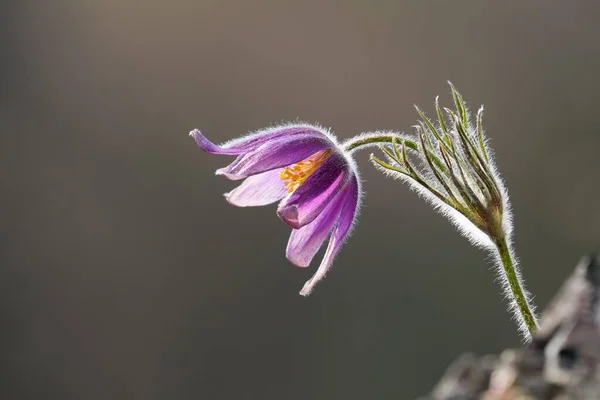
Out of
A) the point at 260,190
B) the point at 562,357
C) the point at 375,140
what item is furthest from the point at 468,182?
the point at 260,190

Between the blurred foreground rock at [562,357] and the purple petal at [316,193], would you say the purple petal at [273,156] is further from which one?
the blurred foreground rock at [562,357]

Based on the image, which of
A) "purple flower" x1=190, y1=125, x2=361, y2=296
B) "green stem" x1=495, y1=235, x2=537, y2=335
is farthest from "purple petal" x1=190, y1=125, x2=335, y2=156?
"green stem" x1=495, y1=235, x2=537, y2=335

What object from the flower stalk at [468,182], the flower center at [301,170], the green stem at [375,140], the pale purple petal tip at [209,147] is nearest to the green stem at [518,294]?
the flower stalk at [468,182]

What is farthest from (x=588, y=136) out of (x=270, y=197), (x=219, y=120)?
(x=270, y=197)

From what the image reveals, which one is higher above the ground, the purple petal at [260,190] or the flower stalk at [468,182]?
the purple petal at [260,190]

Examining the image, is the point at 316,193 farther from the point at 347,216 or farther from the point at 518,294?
the point at 518,294

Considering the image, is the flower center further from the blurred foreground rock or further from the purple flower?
the blurred foreground rock

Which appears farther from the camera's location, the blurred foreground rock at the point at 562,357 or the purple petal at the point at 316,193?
the purple petal at the point at 316,193
